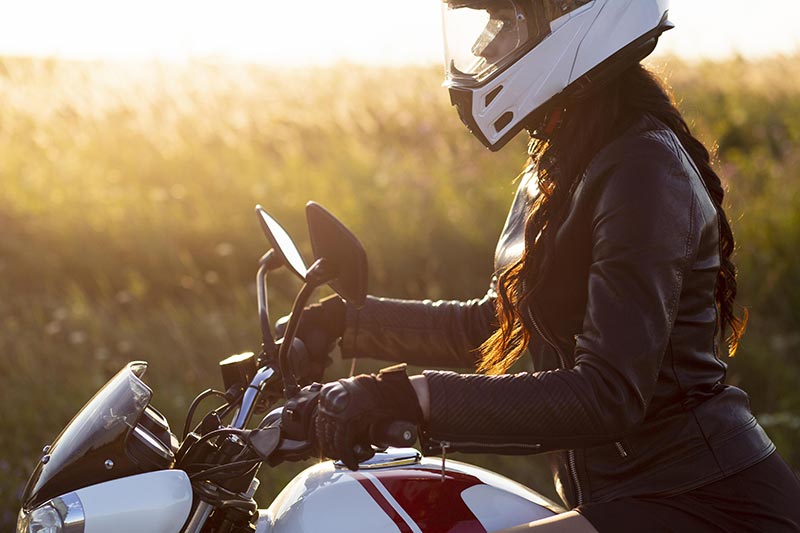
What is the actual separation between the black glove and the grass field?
102 inches

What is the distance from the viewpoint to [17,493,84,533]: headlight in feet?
5.69

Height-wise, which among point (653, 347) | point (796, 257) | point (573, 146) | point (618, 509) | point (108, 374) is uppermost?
point (573, 146)

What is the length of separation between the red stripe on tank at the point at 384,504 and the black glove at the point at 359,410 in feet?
0.71

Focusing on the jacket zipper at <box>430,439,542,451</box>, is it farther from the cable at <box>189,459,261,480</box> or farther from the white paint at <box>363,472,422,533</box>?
the cable at <box>189,459,261,480</box>

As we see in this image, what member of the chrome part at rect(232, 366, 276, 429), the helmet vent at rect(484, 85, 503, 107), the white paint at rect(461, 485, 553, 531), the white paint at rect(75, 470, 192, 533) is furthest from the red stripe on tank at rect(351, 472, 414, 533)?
the helmet vent at rect(484, 85, 503, 107)

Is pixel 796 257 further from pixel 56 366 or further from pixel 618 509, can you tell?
pixel 618 509

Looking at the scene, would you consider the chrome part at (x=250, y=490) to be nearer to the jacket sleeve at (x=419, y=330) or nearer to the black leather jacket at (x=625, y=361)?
the black leather jacket at (x=625, y=361)

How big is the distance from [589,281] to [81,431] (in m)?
0.96

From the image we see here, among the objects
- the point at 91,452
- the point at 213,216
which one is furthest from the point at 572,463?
the point at 213,216

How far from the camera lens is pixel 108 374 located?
536 cm

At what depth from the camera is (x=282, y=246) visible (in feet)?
7.13

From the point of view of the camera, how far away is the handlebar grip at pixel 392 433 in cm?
181

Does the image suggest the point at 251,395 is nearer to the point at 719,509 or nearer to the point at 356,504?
the point at 356,504

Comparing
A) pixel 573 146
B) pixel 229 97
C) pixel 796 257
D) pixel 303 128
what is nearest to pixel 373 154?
pixel 303 128
